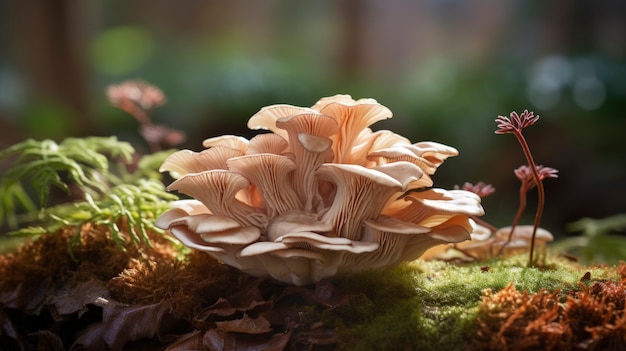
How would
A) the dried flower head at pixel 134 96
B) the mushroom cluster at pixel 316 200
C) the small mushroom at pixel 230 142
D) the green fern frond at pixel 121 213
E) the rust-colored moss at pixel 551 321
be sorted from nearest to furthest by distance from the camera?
the rust-colored moss at pixel 551 321, the mushroom cluster at pixel 316 200, the small mushroom at pixel 230 142, the green fern frond at pixel 121 213, the dried flower head at pixel 134 96

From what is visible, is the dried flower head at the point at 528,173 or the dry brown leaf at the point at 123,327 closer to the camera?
the dry brown leaf at the point at 123,327

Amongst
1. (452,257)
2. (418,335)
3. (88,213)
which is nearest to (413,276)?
(418,335)

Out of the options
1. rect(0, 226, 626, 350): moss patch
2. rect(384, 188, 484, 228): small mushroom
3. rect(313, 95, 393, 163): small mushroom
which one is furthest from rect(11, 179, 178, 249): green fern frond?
rect(384, 188, 484, 228): small mushroom

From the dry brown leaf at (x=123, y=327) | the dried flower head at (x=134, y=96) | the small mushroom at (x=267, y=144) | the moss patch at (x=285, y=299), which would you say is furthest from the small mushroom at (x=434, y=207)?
the dried flower head at (x=134, y=96)

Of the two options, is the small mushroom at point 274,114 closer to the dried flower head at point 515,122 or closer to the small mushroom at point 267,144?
the small mushroom at point 267,144

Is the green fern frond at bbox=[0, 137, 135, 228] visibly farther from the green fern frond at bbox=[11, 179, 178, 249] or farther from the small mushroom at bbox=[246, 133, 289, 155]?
the small mushroom at bbox=[246, 133, 289, 155]

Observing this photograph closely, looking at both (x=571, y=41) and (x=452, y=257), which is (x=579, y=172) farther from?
(x=452, y=257)

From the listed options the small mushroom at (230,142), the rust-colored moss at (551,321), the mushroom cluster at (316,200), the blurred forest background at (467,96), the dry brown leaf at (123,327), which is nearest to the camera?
the rust-colored moss at (551,321)
